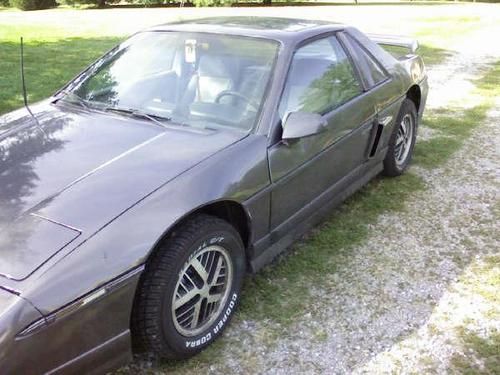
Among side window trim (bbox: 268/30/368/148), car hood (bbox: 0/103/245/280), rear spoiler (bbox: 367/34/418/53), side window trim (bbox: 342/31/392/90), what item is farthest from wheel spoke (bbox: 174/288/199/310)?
rear spoiler (bbox: 367/34/418/53)

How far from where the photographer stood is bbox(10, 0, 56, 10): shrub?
838 inches

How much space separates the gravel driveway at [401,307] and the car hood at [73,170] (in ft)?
2.81

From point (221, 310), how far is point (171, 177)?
2.52 feet

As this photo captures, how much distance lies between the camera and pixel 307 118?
9.29 feet

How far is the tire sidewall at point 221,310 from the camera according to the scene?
90.7 inches

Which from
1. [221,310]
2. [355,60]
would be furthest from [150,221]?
[355,60]

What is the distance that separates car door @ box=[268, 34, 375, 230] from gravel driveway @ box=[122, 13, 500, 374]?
55 cm

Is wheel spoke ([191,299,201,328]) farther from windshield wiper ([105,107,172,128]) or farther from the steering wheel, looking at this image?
the steering wheel

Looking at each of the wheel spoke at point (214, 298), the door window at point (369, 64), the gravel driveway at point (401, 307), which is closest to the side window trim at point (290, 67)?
the door window at point (369, 64)

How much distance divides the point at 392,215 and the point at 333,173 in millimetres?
902

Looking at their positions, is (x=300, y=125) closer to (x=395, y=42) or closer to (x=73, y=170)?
(x=73, y=170)

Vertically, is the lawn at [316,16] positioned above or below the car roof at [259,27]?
below

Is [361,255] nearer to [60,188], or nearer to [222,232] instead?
[222,232]

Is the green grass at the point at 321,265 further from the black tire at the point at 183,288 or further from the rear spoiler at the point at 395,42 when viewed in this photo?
the rear spoiler at the point at 395,42
